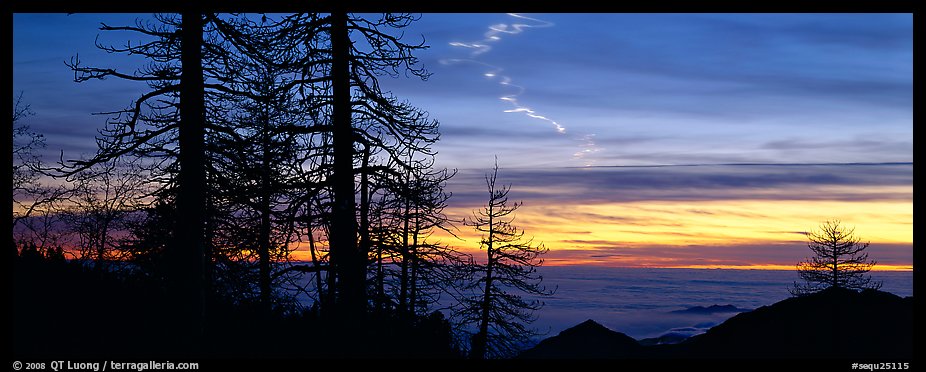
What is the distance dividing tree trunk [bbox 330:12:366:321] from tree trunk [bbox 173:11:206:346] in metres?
3.04

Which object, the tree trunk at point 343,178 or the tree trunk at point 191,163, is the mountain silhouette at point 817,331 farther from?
the tree trunk at point 191,163

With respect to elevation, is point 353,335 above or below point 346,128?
below

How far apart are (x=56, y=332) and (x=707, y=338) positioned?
33.1 metres

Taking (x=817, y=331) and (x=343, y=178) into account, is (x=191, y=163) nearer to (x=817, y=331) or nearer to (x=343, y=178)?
(x=343, y=178)

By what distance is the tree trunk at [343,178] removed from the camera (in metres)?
16.0

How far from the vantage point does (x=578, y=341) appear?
53719 mm

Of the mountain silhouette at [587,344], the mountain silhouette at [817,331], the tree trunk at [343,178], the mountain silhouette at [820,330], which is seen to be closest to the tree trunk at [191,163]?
the tree trunk at [343,178]

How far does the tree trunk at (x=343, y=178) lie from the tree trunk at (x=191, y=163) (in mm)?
3038

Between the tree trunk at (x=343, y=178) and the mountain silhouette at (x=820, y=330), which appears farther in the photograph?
the mountain silhouette at (x=820, y=330)

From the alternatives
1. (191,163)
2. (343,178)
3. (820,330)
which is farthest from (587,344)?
(191,163)

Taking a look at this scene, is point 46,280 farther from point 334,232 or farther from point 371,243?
point 371,243

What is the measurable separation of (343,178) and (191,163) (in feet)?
11.2

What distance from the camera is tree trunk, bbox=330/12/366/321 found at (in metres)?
16.0

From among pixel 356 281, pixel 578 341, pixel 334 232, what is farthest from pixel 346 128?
pixel 578 341
